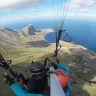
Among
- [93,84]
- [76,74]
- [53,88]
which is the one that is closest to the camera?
[53,88]

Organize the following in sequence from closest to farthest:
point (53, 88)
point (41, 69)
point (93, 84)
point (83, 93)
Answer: point (53, 88)
point (41, 69)
point (83, 93)
point (93, 84)

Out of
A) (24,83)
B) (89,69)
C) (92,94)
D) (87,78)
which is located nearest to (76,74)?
(87,78)

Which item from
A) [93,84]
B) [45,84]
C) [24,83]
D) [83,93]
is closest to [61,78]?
[45,84]

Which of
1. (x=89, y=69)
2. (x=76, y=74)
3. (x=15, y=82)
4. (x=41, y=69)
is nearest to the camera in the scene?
(x=41, y=69)

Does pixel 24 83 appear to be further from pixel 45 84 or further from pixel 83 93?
pixel 83 93

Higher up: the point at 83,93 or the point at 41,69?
the point at 41,69

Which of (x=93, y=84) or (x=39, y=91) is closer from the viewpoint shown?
(x=39, y=91)

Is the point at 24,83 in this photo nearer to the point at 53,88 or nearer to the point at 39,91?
the point at 39,91


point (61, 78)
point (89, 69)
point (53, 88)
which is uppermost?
point (53, 88)

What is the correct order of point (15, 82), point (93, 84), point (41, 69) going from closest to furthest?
1. point (41, 69)
2. point (15, 82)
3. point (93, 84)
